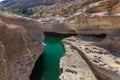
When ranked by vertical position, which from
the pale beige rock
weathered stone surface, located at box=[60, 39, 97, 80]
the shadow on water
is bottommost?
the shadow on water

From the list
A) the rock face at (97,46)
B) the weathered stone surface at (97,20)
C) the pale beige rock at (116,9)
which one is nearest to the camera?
the rock face at (97,46)

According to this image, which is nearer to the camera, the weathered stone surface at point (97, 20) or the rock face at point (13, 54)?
the rock face at point (13, 54)

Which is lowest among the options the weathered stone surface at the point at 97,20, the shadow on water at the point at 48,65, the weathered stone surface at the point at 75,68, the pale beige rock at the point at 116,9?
the shadow on water at the point at 48,65

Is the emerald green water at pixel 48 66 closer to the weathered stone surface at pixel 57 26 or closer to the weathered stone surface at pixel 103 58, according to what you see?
the weathered stone surface at pixel 103 58

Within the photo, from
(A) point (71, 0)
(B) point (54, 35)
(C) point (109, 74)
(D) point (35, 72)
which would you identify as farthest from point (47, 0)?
(C) point (109, 74)

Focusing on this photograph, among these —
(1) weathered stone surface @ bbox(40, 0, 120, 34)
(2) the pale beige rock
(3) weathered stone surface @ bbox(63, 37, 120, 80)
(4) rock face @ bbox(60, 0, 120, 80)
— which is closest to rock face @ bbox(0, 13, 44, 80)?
(4) rock face @ bbox(60, 0, 120, 80)

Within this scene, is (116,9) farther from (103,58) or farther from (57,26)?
(57,26)

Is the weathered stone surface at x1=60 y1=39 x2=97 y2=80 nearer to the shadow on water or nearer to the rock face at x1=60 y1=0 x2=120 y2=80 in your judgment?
the rock face at x1=60 y1=0 x2=120 y2=80

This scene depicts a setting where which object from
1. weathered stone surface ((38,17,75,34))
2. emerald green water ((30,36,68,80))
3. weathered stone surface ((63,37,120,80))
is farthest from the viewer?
weathered stone surface ((38,17,75,34))

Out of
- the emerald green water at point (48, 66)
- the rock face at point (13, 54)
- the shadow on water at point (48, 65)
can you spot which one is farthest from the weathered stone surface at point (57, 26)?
the rock face at point (13, 54)
